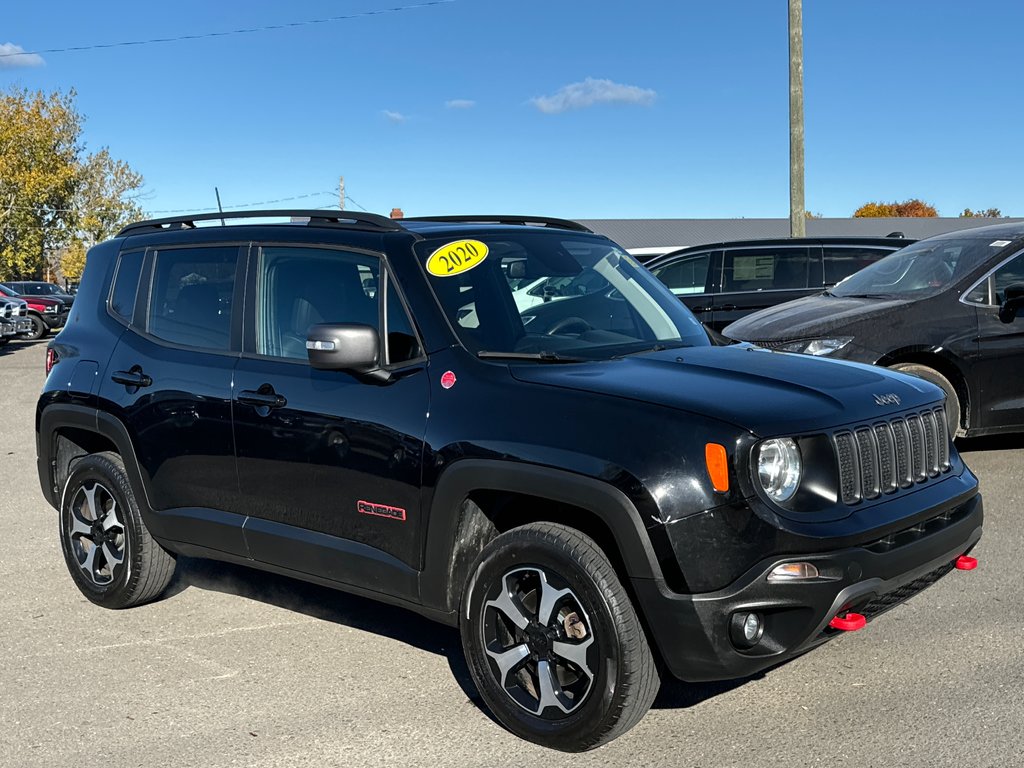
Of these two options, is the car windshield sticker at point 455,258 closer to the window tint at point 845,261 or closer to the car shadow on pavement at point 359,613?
the car shadow on pavement at point 359,613

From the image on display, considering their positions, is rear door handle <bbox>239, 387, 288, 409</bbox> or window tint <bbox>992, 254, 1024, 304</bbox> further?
window tint <bbox>992, 254, 1024, 304</bbox>

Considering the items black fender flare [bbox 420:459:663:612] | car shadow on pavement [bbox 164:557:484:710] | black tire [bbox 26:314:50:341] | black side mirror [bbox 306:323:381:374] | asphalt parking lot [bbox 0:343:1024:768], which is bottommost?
car shadow on pavement [bbox 164:557:484:710]

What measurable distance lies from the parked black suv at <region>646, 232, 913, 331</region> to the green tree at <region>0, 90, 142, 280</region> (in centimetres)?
3584

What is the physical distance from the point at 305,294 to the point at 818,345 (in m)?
4.88

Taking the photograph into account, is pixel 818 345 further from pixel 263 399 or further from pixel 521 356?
pixel 263 399

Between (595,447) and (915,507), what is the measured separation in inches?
47.5

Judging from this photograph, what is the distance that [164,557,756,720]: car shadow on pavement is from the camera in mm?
4488

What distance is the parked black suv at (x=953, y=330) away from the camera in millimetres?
8336

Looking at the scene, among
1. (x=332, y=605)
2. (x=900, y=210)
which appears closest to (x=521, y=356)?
(x=332, y=605)

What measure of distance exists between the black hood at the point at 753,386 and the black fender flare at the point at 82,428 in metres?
2.32

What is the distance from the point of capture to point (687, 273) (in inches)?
530

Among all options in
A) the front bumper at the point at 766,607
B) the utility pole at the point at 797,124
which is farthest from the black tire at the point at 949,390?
the utility pole at the point at 797,124

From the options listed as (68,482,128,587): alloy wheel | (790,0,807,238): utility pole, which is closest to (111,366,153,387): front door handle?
(68,482,128,587): alloy wheel

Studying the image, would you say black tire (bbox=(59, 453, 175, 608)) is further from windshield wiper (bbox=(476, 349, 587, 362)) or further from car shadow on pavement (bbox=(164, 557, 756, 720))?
windshield wiper (bbox=(476, 349, 587, 362))
